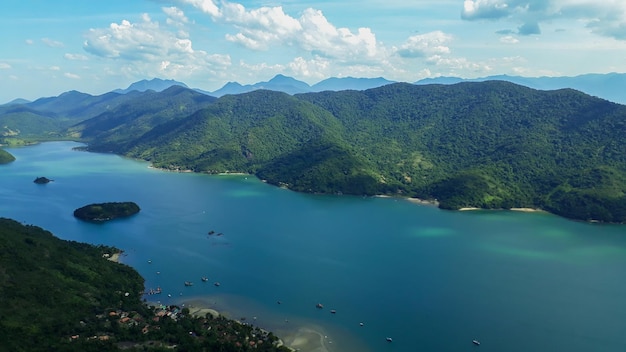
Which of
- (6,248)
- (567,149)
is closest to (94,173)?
(6,248)

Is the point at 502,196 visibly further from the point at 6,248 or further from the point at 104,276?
the point at 6,248

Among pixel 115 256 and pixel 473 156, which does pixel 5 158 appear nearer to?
pixel 115 256

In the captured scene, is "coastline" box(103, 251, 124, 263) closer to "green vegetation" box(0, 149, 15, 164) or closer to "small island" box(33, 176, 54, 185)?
"small island" box(33, 176, 54, 185)

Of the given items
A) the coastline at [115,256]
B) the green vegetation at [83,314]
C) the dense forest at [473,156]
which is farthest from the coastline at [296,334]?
the dense forest at [473,156]

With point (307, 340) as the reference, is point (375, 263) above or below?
above

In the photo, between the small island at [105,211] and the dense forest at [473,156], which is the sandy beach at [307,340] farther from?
the dense forest at [473,156]

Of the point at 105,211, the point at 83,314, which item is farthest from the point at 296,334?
the point at 105,211

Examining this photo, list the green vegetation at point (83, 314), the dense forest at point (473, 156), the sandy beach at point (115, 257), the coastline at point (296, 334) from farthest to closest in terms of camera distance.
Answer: the dense forest at point (473, 156)
the sandy beach at point (115, 257)
the coastline at point (296, 334)
the green vegetation at point (83, 314)
